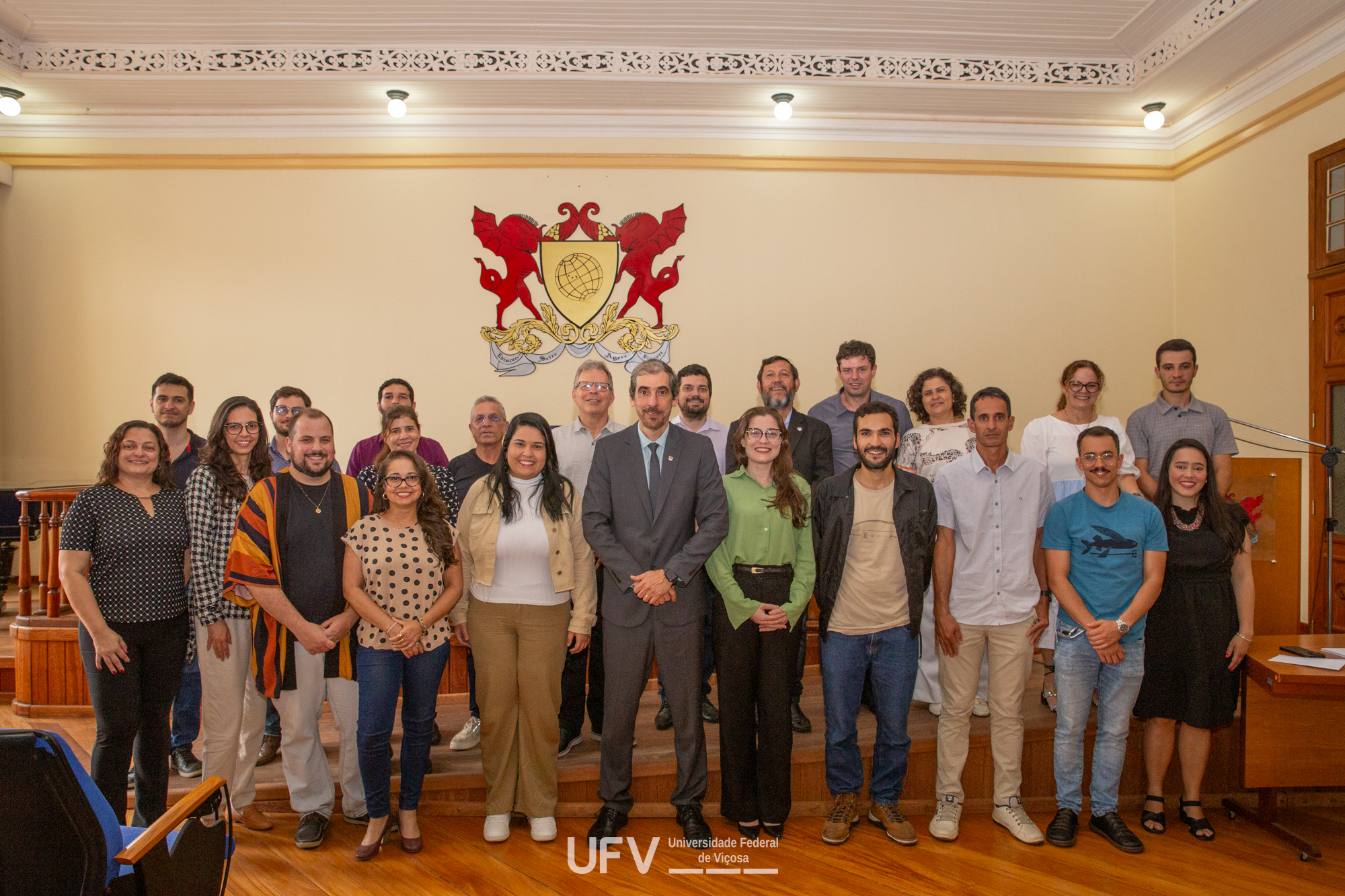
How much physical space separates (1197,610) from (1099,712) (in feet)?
1.77

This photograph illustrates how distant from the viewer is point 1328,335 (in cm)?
437

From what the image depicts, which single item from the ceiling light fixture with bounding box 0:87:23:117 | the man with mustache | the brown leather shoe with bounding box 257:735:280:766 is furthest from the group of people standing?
the ceiling light fixture with bounding box 0:87:23:117

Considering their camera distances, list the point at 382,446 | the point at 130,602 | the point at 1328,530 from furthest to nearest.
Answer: the point at 1328,530
the point at 382,446
the point at 130,602

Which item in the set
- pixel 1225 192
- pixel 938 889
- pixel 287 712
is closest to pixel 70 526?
pixel 287 712

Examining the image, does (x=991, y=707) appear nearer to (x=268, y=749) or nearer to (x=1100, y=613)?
(x=1100, y=613)

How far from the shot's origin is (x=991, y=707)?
9.81ft

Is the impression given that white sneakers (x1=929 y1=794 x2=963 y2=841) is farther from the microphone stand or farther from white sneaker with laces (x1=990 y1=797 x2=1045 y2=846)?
the microphone stand

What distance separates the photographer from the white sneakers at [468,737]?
3.38m

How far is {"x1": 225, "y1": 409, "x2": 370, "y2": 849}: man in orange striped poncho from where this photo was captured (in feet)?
8.76

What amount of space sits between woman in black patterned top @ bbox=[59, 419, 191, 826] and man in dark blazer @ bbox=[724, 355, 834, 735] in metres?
Answer: 2.12

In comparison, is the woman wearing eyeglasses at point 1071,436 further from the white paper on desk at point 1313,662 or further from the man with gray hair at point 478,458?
the man with gray hair at point 478,458

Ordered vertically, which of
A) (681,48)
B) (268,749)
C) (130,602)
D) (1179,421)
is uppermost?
(681,48)

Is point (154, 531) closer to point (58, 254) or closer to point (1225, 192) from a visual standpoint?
point (58, 254)

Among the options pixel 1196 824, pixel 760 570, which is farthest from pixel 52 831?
pixel 1196 824
